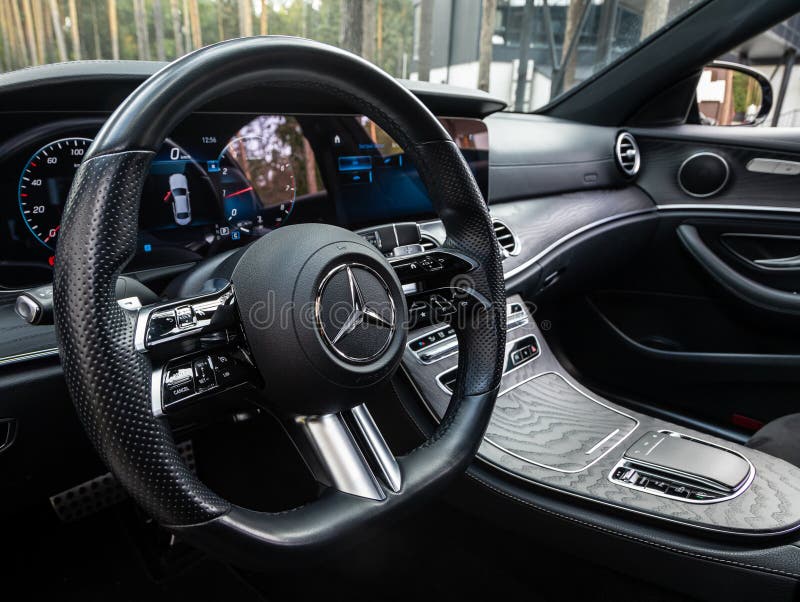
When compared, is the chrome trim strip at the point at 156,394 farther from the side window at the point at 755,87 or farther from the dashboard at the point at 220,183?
the side window at the point at 755,87

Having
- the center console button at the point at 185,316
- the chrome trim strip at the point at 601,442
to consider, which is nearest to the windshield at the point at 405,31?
the center console button at the point at 185,316

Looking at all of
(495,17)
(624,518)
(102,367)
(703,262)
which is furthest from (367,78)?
(495,17)

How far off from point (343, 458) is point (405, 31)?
196cm

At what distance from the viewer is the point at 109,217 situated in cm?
63

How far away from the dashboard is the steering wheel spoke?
0.43 meters

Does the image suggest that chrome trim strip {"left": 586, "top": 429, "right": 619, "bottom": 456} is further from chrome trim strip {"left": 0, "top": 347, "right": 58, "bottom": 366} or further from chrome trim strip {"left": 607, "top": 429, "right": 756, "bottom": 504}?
chrome trim strip {"left": 0, "top": 347, "right": 58, "bottom": 366}

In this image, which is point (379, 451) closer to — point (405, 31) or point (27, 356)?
point (27, 356)

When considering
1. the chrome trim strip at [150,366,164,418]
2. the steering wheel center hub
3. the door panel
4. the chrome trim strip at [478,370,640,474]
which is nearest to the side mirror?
the door panel

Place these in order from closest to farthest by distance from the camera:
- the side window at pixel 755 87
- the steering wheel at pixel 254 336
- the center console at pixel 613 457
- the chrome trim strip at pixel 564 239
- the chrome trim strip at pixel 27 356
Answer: the steering wheel at pixel 254 336, the chrome trim strip at pixel 27 356, the center console at pixel 613 457, the chrome trim strip at pixel 564 239, the side window at pixel 755 87

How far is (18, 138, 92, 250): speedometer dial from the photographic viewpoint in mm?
984

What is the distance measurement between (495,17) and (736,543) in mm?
2377

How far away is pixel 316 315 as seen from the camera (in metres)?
0.73

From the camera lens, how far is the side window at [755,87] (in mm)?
2126

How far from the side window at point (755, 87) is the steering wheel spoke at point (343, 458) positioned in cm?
196
